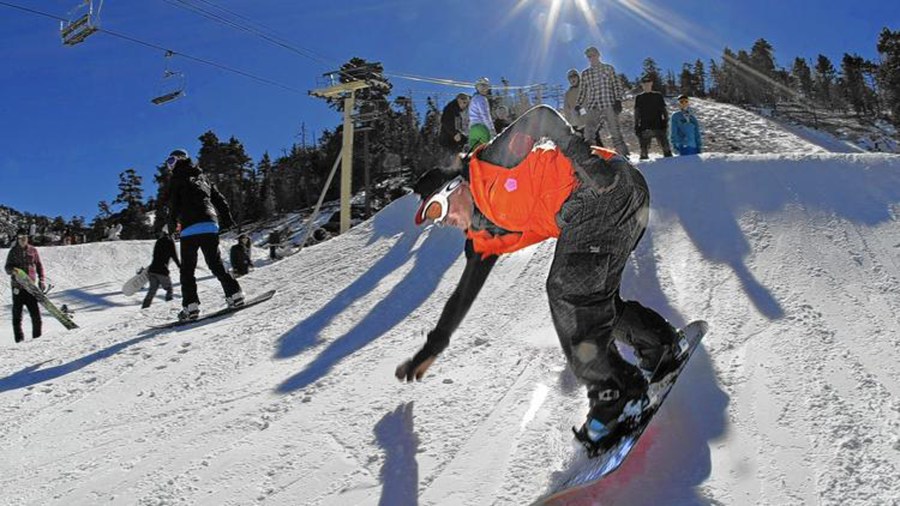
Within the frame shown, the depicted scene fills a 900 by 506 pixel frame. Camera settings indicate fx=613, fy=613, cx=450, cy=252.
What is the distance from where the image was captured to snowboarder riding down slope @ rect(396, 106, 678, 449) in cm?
253

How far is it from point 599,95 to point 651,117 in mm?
1036

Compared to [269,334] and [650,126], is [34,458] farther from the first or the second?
[650,126]

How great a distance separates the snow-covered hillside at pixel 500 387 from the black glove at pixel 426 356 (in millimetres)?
307

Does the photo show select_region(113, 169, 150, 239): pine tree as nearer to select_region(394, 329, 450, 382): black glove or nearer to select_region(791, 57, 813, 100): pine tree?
select_region(394, 329, 450, 382): black glove

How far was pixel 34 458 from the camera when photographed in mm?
3348

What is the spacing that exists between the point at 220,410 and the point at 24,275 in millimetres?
7644

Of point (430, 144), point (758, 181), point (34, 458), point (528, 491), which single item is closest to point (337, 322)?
point (34, 458)

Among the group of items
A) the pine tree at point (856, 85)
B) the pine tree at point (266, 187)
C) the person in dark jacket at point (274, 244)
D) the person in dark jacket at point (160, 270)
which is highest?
the pine tree at point (856, 85)

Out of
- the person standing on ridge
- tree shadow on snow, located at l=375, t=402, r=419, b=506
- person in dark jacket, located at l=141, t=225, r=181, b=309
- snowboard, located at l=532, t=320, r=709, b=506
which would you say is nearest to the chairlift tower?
person in dark jacket, located at l=141, t=225, r=181, b=309

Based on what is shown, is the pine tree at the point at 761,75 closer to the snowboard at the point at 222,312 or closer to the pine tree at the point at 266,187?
the pine tree at the point at 266,187

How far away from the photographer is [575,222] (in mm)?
2656

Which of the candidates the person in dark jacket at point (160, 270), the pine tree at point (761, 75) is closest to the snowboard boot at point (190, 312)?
the person in dark jacket at point (160, 270)

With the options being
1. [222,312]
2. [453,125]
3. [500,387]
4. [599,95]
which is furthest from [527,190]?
[599,95]

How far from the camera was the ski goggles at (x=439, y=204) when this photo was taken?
280 cm
